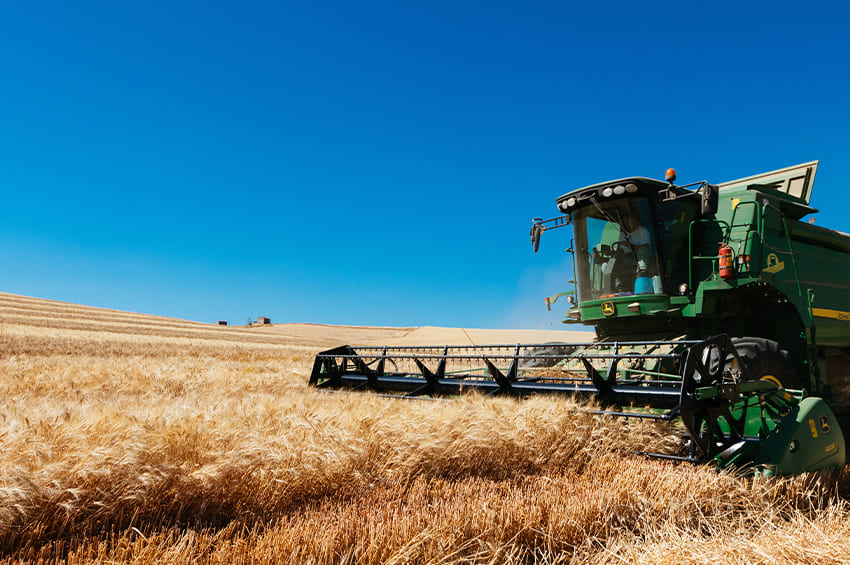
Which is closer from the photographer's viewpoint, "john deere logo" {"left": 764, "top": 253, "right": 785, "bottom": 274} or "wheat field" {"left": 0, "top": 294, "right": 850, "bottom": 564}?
"wheat field" {"left": 0, "top": 294, "right": 850, "bottom": 564}

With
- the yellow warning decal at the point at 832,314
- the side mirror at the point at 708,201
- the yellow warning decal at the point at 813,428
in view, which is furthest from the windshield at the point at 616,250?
the yellow warning decal at the point at 813,428

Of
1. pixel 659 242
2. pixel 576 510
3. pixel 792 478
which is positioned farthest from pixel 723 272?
pixel 576 510

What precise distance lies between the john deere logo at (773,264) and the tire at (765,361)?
151 centimetres

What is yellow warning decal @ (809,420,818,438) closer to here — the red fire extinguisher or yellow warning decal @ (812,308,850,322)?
the red fire extinguisher

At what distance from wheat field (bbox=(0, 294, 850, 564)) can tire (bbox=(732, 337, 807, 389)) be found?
111cm

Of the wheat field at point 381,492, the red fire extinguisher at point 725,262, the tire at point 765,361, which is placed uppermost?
the red fire extinguisher at point 725,262

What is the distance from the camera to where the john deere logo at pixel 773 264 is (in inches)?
243

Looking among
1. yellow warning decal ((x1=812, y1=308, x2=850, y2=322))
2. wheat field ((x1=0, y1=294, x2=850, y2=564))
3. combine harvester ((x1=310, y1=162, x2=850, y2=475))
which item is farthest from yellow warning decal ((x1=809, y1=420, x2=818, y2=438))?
yellow warning decal ((x1=812, y1=308, x2=850, y2=322))

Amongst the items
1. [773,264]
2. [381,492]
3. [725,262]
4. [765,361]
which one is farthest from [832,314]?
[381,492]

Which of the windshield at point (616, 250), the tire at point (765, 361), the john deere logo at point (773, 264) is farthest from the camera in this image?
the windshield at point (616, 250)

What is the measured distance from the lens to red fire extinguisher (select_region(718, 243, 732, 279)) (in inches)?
227

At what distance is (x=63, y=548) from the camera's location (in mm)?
2016

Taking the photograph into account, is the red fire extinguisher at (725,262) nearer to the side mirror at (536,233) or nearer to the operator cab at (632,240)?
the operator cab at (632,240)

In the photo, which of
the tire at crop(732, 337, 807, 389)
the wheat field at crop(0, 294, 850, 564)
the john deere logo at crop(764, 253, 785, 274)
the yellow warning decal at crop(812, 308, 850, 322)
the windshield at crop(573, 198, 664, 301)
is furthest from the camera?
the yellow warning decal at crop(812, 308, 850, 322)
